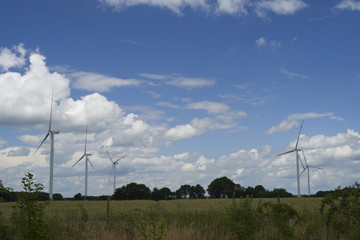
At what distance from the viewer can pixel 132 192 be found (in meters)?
133

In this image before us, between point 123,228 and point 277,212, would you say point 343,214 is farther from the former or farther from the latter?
point 123,228

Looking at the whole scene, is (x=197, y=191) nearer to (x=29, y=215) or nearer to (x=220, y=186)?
(x=220, y=186)

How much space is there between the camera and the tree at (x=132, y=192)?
133125 millimetres

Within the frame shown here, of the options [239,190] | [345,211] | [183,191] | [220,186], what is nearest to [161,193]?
[183,191]

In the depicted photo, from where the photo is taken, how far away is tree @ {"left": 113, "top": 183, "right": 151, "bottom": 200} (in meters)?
133

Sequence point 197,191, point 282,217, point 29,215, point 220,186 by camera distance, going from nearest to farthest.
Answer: point 29,215 < point 282,217 < point 220,186 < point 197,191

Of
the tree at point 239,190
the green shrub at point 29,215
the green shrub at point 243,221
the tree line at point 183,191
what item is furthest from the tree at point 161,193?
the green shrub at point 29,215

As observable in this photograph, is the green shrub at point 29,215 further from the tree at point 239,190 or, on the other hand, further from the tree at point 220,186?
the tree at point 220,186

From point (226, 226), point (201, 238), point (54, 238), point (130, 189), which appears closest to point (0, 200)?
point (54, 238)

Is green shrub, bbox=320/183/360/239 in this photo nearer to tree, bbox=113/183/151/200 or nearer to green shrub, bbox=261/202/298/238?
green shrub, bbox=261/202/298/238

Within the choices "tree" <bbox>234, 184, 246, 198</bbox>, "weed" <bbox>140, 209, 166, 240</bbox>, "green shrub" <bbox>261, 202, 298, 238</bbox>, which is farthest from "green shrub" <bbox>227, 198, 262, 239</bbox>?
"tree" <bbox>234, 184, 246, 198</bbox>

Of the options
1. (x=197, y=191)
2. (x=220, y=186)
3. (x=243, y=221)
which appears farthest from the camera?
(x=197, y=191)

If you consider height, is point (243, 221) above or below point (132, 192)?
above

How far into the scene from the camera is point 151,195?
5443 inches
